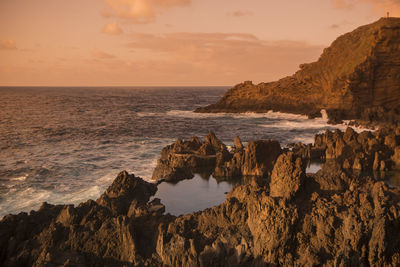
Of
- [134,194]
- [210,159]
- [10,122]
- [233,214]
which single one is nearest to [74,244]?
[233,214]

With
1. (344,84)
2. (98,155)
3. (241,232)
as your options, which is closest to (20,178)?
(98,155)

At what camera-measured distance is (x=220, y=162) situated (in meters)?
27.2

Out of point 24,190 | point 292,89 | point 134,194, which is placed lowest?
point 24,190

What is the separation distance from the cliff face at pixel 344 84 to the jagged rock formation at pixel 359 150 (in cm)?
2534

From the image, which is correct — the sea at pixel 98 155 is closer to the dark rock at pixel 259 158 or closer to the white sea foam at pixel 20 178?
the white sea foam at pixel 20 178

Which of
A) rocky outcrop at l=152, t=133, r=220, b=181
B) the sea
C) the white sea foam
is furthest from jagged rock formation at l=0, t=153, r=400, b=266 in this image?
the white sea foam

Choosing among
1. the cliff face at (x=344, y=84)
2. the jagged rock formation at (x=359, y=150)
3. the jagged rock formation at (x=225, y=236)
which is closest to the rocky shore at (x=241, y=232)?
the jagged rock formation at (x=225, y=236)

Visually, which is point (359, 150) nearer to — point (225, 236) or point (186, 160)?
point (186, 160)

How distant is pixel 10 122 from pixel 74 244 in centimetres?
6843

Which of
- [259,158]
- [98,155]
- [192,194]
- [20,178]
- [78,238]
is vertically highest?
[259,158]

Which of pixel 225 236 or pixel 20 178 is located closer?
pixel 225 236

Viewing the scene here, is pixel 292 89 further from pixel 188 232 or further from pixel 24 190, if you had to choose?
pixel 188 232

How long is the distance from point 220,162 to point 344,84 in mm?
46024

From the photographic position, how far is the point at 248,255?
10852 millimetres
